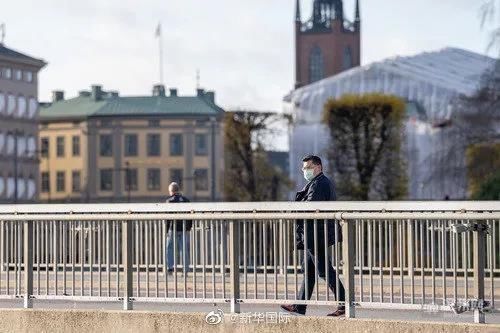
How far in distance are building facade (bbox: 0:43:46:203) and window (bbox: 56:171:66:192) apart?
23.7 meters

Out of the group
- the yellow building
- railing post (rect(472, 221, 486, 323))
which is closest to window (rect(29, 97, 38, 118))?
the yellow building

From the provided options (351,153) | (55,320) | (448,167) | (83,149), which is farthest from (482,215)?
(83,149)

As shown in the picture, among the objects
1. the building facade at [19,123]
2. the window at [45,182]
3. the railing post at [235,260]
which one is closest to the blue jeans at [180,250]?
the railing post at [235,260]

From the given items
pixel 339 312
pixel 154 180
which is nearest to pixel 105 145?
pixel 154 180

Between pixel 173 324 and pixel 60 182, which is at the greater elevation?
pixel 60 182

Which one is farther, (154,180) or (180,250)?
(154,180)

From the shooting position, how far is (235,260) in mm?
20172

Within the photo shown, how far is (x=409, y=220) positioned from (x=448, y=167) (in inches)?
3190

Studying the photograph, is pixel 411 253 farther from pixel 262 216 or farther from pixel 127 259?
pixel 127 259

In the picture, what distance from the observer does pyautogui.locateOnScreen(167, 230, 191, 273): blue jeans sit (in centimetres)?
2127

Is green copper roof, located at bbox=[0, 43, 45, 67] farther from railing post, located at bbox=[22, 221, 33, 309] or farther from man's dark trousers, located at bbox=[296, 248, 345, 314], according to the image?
man's dark trousers, located at bbox=[296, 248, 345, 314]

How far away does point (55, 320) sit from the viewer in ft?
68.5

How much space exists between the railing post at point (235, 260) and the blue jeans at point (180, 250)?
0.94m

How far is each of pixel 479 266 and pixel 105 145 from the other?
178515 mm
